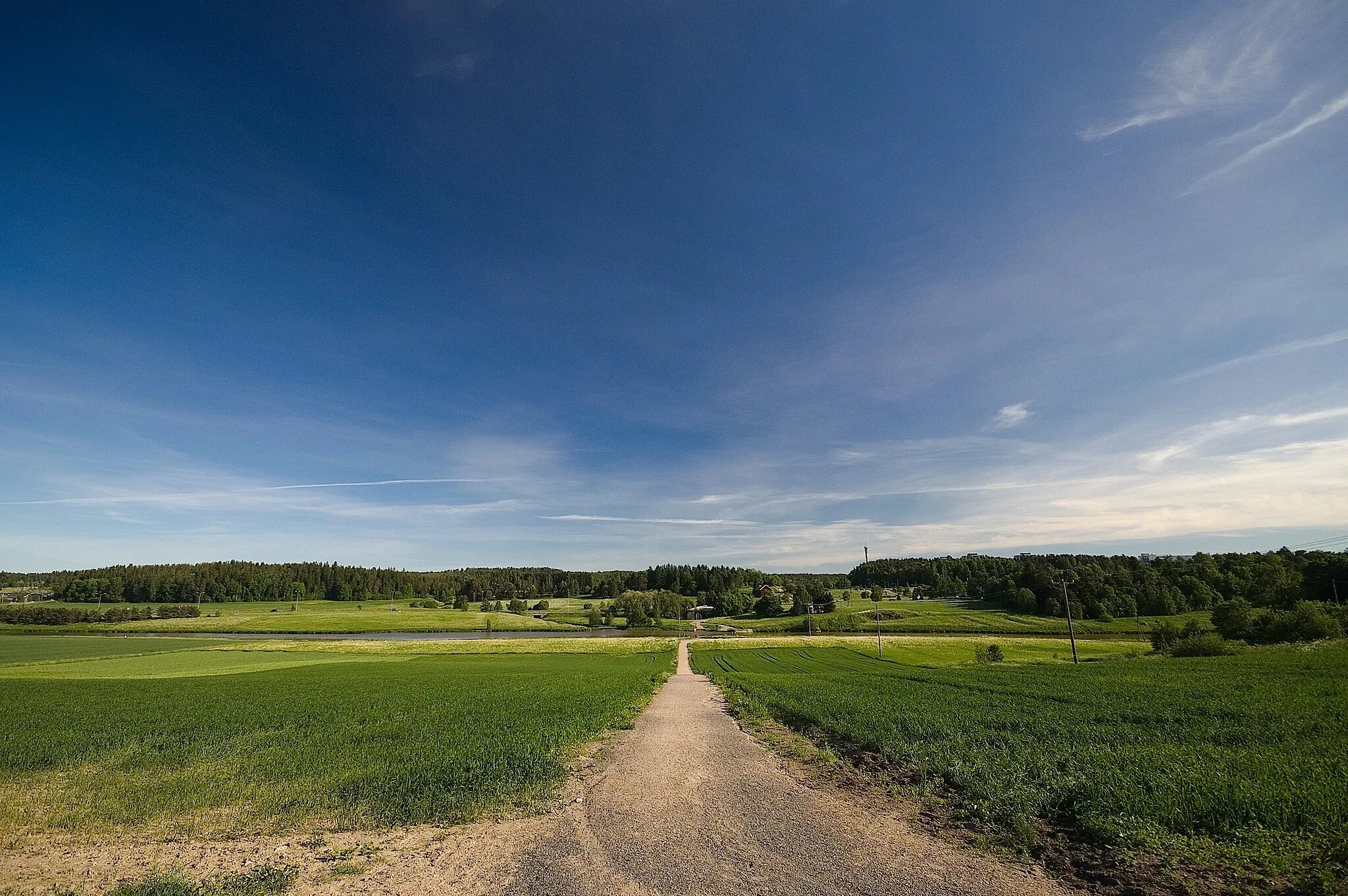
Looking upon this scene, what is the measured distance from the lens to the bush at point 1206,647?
58188 mm

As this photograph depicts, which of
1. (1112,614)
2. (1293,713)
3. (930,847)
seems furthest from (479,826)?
(1112,614)

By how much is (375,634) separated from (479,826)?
151183 mm

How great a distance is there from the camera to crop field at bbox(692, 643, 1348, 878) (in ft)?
36.9

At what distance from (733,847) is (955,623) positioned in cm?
14000

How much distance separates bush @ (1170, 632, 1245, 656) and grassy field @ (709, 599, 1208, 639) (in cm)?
6080

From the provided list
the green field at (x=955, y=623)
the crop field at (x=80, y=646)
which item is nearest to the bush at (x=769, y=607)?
the green field at (x=955, y=623)

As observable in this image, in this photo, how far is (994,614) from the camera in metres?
145

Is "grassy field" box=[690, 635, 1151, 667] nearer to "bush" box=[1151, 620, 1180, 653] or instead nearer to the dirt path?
"bush" box=[1151, 620, 1180, 653]

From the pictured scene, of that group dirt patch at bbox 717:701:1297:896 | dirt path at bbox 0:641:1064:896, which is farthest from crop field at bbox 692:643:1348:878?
dirt path at bbox 0:641:1064:896

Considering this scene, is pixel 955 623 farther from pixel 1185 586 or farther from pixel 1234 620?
pixel 1185 586

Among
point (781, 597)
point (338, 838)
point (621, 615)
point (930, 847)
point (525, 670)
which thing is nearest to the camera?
point (930, 847)

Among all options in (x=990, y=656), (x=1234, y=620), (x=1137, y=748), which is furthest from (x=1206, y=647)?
(x=1137, y=748)

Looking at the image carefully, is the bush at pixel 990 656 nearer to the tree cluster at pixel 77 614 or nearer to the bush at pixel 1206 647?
the bush at pixel 1206 647

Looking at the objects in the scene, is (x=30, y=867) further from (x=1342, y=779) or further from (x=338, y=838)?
(x=1342, y=779)
